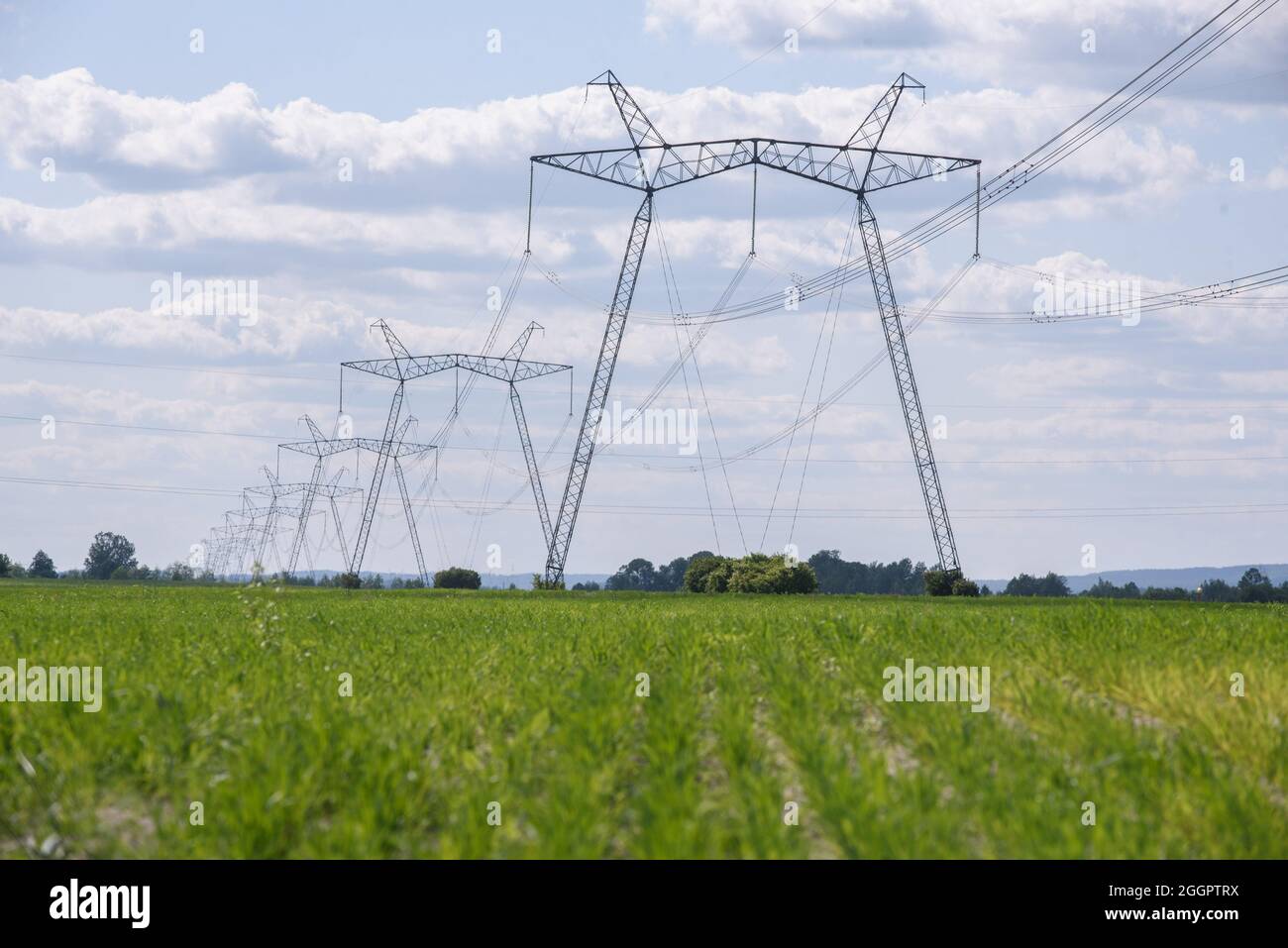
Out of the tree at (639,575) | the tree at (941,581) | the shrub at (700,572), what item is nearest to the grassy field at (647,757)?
the tree at (941,581)

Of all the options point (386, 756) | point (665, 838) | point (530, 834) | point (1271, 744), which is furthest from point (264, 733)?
point (1271, 744)

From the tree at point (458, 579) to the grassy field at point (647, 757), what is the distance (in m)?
64.1

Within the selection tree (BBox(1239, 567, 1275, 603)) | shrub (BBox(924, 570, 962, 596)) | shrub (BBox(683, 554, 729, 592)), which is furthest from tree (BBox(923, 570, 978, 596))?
tree (BBox(1239, 567, 1275, 603))

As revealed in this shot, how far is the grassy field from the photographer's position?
28.9 feet

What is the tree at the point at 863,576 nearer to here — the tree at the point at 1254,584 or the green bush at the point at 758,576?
the tree at the point at 1254,584

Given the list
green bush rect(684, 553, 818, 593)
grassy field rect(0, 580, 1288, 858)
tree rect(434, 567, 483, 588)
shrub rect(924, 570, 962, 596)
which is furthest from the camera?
tree rect(434, 567, 483, 588)

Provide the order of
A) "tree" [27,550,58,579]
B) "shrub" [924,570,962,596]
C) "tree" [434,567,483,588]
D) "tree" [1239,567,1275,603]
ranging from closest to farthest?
"shrub" [924,570,962,596] < "tree" [434,567,483,588] < "tree" [1239,567,1275,603] < "tree" [27,550,58,579]

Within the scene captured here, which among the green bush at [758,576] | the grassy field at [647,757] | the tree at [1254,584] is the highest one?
the green bush at [758,576]

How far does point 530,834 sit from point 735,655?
34.0ft

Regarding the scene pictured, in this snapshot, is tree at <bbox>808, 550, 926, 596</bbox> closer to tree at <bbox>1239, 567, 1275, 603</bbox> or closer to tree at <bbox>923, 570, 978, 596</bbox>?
tree at <bbox>1239, 567, 1275, 603</bbox>

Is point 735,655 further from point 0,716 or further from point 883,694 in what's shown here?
point 0,716

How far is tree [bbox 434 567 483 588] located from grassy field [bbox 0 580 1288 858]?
64.1 m

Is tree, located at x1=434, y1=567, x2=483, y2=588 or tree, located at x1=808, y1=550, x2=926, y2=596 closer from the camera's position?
tree, located at x1=434, y1=567, x2=483, y2=588

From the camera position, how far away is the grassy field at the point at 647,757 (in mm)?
8812
